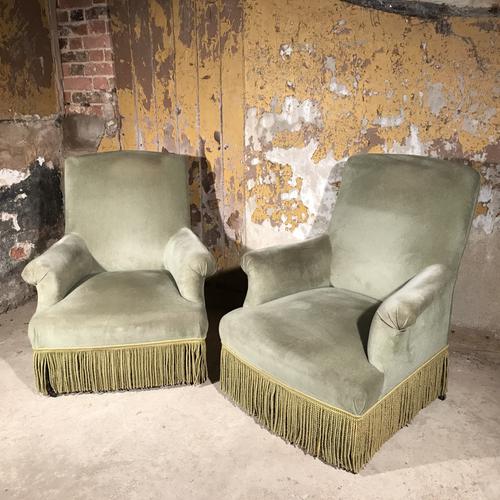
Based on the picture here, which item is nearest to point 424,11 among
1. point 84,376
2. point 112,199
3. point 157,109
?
point 157,109

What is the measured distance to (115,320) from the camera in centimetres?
210

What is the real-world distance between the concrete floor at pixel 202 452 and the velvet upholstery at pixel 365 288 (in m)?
0.28

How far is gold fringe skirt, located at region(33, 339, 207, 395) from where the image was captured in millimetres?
2150

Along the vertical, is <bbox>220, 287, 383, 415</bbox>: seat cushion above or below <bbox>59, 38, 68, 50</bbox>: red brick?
below

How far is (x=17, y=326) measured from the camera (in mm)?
2889

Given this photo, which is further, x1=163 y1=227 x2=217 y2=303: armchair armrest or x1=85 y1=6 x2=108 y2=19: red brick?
x1=85 y1=6 x2=108 y2=19: red brick

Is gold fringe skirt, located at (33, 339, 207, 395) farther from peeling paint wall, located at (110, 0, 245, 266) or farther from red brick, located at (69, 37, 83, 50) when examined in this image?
red brick, located at (69, 37, 83, 50)

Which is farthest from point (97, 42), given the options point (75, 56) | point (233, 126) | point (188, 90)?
point (233, 126)

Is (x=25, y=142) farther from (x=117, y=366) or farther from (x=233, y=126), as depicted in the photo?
(x=117, y=366)

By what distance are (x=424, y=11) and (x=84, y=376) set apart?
2.14m

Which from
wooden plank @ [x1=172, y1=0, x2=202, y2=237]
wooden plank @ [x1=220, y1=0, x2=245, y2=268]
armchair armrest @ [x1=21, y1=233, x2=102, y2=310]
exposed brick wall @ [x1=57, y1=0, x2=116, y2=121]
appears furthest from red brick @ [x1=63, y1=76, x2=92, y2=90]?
armchair armrest @ [x1=21, y1=233, x2=102, y2=310]

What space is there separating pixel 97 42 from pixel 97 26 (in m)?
0.08

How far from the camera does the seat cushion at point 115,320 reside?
82.5 inches

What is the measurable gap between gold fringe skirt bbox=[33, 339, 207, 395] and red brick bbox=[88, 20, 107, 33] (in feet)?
6.10
